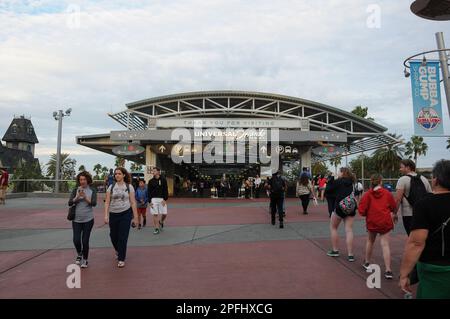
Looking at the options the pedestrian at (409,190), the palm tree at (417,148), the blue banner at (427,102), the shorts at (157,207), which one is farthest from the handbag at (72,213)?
the palm tree at (417,148)

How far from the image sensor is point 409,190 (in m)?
5.32

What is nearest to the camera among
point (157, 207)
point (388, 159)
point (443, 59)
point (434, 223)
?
point (434, 223)

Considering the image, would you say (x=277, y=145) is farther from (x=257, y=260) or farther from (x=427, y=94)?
(x=257, y=260)

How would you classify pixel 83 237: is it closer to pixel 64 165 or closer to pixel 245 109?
pixel 245 109

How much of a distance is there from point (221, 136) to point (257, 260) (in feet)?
56.4

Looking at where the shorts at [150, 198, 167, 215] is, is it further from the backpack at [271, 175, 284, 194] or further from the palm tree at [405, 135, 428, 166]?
the palm tree at [405, 135, 428, 166]

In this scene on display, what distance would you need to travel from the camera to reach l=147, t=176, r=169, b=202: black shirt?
31.0 ft

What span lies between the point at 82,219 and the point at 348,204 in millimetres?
4666

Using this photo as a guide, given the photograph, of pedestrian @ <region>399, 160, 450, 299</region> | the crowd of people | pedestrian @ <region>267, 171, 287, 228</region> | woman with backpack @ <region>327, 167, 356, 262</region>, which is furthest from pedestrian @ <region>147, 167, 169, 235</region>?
pedestrian @ <region>399, 160, 450, 299</region>

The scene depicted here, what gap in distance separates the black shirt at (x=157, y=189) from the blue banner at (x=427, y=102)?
21.4ft

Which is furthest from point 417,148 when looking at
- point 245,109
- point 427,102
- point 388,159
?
point 427,102

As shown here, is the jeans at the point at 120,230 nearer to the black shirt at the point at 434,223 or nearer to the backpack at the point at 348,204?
the backpack at the point at 348,204
